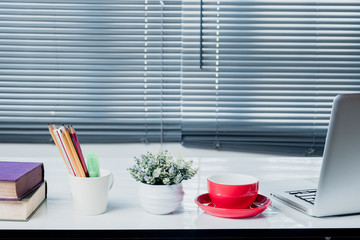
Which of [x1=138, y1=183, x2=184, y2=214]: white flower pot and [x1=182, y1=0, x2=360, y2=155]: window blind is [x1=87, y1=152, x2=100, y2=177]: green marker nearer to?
[x1=138, y1=183, x2=184, y2=214]: white flower pot

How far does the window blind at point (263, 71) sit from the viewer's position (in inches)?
91.3

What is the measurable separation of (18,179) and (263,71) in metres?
1.68

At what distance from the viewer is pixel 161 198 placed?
938 millimetres

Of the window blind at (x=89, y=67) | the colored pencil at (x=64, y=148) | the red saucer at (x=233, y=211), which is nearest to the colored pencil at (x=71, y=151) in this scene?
the colored pencil at (x=64, y=148)

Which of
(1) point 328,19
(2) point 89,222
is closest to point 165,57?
(1) point 328,19

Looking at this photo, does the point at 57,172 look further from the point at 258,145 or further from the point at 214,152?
the point at 258,145

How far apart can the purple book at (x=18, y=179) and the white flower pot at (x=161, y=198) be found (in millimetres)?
268

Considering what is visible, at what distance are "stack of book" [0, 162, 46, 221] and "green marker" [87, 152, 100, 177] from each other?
0.47 ft

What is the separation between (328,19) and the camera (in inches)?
92.7

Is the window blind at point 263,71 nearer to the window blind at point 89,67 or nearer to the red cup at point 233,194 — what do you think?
the window blind at point 89,67

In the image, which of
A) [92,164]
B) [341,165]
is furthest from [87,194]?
[341,165]

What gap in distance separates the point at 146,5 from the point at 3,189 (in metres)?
1.62

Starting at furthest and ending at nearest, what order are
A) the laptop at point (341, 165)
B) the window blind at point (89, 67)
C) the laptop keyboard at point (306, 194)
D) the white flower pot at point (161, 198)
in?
the window blind at point (89, 67) < the laptop keyboard at point (306, 194) < the white flower pot at point (161, 198) < the laptop at point (341, 165)
